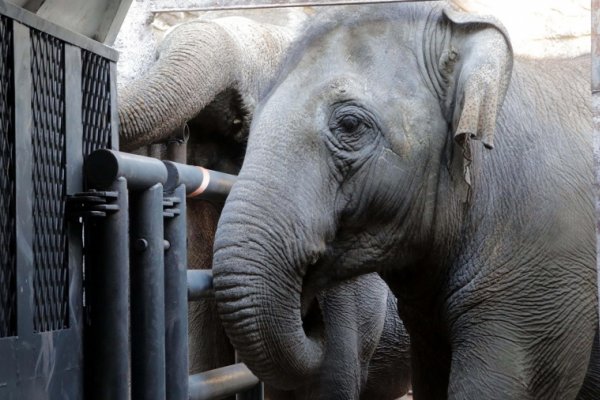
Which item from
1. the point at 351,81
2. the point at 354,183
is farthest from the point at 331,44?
the point at 354,183

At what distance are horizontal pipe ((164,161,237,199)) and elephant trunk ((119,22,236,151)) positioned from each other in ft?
3.68

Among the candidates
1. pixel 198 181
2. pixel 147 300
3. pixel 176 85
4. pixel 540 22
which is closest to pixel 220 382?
pixel 198 181

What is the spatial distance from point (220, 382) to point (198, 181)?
53 centimetres

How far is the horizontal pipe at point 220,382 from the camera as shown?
2596mm

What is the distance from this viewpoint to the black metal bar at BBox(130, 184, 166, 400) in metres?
2.02

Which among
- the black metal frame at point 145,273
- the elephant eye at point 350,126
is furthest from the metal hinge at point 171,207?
the elephant eye at point 350,126

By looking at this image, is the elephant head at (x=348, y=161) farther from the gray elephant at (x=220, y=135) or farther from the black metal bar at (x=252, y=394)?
the gray elephant at (x=220, y=135)

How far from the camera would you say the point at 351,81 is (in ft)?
9.96

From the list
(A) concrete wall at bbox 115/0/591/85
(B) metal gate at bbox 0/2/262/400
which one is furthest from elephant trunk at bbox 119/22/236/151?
(B) metal gate at bbox 0/2/262/400

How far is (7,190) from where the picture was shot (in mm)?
1610

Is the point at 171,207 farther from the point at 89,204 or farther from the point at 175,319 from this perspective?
the point at 89,204

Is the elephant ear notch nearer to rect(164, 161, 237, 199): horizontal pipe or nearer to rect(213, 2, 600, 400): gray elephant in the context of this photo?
rect(213, 2, 600, 400): gray elephant

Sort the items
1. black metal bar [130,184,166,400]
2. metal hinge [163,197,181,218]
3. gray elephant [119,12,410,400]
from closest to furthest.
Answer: black metal bar [130,184,166,400]
metal hinge [163,197,181,218]
gray elephant [119,12,410,400]

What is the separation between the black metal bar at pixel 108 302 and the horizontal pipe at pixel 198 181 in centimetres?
42
